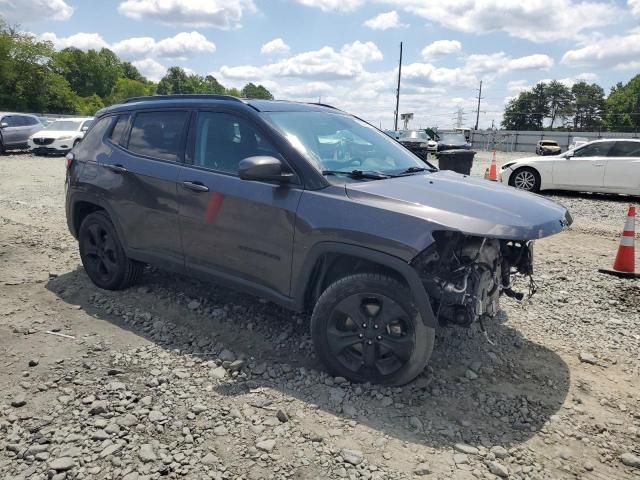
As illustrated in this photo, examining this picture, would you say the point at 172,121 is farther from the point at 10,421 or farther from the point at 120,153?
the point at 10,421

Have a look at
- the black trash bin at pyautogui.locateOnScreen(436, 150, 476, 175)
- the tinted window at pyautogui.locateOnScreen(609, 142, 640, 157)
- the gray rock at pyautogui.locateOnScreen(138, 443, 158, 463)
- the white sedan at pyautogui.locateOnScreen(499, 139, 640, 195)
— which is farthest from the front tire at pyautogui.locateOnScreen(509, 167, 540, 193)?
the gray rock at pyautogui.locateOnScreen(138, 443, 158, 463)

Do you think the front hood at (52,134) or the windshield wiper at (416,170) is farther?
the front hood at (52,134)

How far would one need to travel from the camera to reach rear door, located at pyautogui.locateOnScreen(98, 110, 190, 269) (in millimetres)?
4121

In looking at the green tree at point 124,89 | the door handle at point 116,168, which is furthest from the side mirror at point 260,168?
the green tree at point 124,89

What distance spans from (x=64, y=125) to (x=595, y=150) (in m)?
19.1

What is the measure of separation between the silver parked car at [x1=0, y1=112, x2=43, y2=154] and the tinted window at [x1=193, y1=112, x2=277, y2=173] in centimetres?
1932

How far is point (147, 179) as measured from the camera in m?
4.23

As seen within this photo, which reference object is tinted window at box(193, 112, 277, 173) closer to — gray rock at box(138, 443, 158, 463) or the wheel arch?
the wheel arch

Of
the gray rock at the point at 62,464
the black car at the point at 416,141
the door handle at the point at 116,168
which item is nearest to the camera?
the gray rock at the point at 62,464

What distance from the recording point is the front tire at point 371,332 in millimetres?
3061

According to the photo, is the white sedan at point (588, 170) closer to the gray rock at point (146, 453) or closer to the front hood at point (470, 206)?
the front hood at point (470, 206)

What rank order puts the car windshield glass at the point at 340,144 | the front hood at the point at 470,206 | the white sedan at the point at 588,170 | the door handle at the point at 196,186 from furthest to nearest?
the white sedan at the point at 588,170
the door handle at the point at 196,186
the car windshield glass at the point at 340,144
the front hood at the point at 470,206

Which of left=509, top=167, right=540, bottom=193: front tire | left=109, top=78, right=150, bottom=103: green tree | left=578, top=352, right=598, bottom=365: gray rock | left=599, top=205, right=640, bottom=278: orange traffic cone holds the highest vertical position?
left=109, top=78, right=150, bottom=103: green tree

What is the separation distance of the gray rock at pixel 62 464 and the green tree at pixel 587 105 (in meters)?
105
